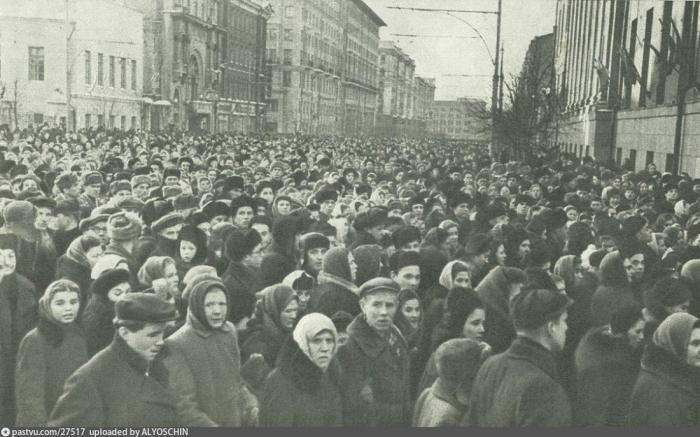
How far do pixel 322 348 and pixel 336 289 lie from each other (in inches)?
60.9

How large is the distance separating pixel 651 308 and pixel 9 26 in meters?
21.9

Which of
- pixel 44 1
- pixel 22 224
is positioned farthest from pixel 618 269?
pixel 44 1

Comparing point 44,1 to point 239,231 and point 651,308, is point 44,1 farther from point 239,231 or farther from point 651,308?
point 651,308

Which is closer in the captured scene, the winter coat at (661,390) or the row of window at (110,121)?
the winter coat at (661,390)

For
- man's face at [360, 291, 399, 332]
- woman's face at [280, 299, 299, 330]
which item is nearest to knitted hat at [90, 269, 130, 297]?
A: woman's face at [280, 299, 299, 330]

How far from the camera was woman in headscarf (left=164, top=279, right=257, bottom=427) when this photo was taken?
4480mm

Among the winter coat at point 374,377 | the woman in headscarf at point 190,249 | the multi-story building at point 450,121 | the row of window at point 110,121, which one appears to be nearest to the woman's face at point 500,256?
the woman in headscarf at point 190,249

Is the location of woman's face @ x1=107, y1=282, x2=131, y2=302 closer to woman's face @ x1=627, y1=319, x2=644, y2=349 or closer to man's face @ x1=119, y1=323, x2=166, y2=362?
man's face @ x1=119, y1=323, x2=166, y2=362

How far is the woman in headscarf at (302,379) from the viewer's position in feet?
14.0

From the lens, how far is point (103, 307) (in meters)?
5.12

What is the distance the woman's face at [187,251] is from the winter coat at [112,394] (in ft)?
8.76

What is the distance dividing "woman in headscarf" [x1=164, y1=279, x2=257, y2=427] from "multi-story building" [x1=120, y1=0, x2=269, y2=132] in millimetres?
43637

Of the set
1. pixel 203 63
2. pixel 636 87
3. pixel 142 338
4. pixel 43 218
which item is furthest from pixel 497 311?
pixel 203 63

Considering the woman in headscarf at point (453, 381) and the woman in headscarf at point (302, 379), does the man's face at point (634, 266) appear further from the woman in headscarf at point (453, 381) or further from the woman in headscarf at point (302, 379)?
the woman in headscarf at point (302, 379)
